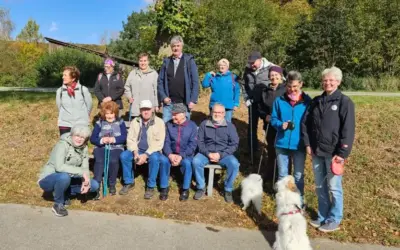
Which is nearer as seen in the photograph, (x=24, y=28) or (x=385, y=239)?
(x=385, y=239)

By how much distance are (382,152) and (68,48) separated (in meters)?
25.8

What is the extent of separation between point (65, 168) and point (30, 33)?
46.9 metres

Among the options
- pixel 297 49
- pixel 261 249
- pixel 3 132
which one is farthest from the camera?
pixel 297 49

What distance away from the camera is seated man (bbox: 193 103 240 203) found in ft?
17.3

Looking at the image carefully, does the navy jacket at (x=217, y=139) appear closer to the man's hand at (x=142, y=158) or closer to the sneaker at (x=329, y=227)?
the man's hand at (x=142, y=158)

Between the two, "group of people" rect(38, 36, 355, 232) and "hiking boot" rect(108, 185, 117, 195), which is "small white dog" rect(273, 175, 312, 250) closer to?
"group of people" rect(38, 36, 355, 232)

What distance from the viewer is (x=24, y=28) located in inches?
1770

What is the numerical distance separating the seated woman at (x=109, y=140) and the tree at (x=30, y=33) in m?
45.4

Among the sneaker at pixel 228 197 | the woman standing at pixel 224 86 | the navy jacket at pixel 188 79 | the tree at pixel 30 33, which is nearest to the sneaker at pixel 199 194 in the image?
the sneaker at pixel 228 197

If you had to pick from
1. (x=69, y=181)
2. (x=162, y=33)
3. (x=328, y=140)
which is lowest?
(x=69, y=181)

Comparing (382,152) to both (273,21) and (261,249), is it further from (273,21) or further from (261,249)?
(273,21)

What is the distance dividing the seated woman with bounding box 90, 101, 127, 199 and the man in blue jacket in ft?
3.18

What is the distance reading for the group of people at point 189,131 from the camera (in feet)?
13.8

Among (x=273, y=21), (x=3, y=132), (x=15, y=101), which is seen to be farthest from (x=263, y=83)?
(x=273, y=21)
